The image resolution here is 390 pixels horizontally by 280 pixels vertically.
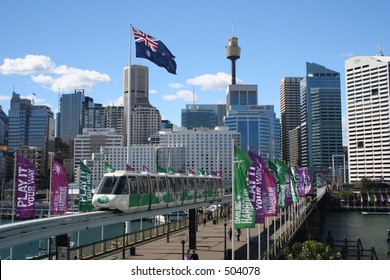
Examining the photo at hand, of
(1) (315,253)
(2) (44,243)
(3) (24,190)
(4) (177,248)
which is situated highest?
(3) (24,190)

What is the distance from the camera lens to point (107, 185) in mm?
29547

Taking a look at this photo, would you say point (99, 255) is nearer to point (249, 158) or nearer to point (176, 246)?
point (176, 246)

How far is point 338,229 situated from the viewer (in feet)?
350

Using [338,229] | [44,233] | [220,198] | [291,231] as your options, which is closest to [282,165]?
[220,198]

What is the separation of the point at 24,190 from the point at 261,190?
46.4 ft

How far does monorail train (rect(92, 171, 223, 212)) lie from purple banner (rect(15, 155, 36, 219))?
12.5 ft

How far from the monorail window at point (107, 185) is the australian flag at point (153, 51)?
13.6m

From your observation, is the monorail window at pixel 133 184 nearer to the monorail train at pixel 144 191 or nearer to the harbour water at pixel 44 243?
the monorail train at pixel 144 191

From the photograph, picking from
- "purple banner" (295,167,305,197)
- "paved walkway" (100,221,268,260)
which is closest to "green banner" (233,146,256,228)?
"paved walkway" (100,221,268,260)

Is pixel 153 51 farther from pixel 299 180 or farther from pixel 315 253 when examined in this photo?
pixel 299 180

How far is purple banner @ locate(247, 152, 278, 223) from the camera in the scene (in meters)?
24.8

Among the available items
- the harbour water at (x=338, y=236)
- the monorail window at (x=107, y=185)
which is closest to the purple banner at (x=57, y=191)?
the monorail window at (x=107, y=185)

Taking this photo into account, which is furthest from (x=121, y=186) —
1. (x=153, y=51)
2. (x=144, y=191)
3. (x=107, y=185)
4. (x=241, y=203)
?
(x=153, y=51)
